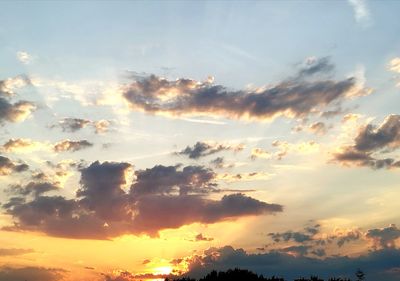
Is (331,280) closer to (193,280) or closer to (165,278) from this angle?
(193,280)

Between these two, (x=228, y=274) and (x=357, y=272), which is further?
(x=228, y=274)

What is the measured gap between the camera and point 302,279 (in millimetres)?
101875

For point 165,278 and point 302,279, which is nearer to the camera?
point 302,279

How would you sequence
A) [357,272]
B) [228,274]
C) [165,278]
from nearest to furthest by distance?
1. [357,272]
2. [228,274]
3. [165,278]

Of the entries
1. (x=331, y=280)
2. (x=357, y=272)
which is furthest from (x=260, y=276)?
(x=357, y=272)

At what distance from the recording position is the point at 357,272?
92250 millimetres

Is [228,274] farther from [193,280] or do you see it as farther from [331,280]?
[331,280]

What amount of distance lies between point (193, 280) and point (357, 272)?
45461mm

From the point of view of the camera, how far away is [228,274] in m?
102

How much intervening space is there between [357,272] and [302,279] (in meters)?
16.1

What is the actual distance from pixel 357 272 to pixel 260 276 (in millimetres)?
26235

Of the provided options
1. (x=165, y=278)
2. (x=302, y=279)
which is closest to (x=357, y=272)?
→ (x=302, y=279)

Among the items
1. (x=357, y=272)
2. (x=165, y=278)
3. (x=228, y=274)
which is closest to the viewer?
(x=357, y=272)

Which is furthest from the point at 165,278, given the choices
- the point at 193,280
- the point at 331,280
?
the point at 331,280
